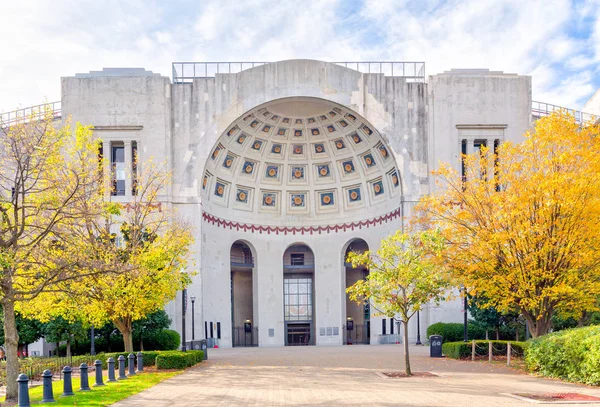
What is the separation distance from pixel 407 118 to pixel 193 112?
14.7 m

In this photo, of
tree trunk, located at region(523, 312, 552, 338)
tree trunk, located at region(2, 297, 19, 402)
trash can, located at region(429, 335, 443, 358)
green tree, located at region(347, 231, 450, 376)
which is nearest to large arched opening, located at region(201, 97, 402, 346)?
trash can, located at region(429, 335, 443, 358)

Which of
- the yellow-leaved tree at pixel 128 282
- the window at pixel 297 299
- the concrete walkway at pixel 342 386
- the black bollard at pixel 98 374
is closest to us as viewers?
the concrete walkway at pixel 342 386

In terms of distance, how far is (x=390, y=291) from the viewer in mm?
22891

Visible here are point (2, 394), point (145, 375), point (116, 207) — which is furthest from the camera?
point (116, 207)

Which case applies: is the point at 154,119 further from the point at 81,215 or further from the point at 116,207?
the point at 81,215

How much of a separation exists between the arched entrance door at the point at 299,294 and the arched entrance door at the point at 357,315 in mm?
3089

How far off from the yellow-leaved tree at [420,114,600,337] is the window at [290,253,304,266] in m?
28.5

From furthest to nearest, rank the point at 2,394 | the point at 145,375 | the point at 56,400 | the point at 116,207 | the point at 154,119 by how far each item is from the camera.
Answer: the point at 154,119
the point at 116,207
the point at 145,375
the point at 2,394
the point at 56,400

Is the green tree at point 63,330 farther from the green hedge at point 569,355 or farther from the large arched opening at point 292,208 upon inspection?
the green hedge at point 569,355

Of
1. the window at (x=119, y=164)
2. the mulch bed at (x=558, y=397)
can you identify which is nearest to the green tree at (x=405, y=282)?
the mulch bed at (x=558, y=397)

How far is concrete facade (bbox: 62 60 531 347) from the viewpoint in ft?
142

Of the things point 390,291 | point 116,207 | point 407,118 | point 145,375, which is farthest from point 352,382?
point 407,118

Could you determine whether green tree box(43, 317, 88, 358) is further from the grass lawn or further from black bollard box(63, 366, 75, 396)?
black bollard box(63, 366, 75, 396)

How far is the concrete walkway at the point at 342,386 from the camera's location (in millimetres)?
15078
